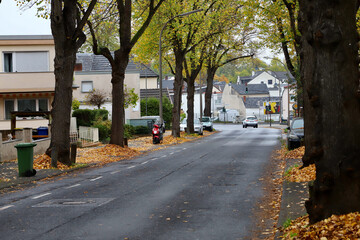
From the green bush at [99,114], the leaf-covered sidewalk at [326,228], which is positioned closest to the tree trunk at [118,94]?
the green bush at [99,114]

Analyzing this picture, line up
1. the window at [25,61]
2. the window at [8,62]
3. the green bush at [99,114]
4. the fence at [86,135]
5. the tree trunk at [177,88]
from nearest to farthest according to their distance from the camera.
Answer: the fence at [86,135], the window at [25,61], the window at [8,62], the green bush at [99,114], the tree trunk at [177,88]

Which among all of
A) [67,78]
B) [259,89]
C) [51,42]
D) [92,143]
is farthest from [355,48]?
[259,89]

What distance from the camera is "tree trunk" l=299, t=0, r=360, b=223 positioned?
713 cm

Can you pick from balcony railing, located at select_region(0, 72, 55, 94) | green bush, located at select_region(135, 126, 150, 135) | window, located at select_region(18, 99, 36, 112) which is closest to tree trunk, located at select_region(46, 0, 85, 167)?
balcony railing, located at select_region(0, 72, 55, 94)

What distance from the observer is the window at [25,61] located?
38344 millimetres

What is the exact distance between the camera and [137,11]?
40812 millimetres

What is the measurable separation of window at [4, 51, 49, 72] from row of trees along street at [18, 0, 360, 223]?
751 cm

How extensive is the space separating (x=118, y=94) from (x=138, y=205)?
1728cm

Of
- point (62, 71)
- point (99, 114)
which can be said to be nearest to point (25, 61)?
point (99, 114)

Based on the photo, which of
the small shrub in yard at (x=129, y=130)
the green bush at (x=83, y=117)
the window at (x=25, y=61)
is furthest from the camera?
the small shrub in yard at (x=129, y=130)

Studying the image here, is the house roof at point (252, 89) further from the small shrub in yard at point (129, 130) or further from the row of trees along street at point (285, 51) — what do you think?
the small shrub in yard at point (129, 130)

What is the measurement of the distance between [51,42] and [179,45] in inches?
398

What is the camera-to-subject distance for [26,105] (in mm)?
40000

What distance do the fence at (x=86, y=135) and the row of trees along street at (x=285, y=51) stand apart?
5.32 metres
